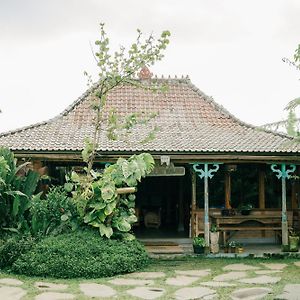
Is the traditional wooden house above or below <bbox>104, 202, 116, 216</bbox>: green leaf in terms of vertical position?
above

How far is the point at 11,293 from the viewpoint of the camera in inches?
322

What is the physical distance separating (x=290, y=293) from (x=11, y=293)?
436 cm

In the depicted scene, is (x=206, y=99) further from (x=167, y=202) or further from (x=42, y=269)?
(x=42, y=269)

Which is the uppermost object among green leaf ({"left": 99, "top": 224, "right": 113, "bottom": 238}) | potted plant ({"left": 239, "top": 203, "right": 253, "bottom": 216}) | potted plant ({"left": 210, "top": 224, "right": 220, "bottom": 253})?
potted plant ({"left": 239, "top": 203, "right": 253, "bottom": 216})

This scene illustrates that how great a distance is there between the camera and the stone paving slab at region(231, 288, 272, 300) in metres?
7.97

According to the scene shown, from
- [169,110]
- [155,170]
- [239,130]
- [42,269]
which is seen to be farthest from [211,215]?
[42,269]

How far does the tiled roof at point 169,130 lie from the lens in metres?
12.5

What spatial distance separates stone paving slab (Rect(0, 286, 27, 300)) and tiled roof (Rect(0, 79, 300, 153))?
170 inches

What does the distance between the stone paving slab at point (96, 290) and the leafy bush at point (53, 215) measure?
1.96 metres

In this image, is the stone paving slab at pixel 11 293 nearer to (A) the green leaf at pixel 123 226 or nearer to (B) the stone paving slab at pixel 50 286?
(B) the stone paving slab at pixel 50 286

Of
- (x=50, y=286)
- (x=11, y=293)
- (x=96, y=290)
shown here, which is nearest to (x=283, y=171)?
Result: (x=96, y=290)

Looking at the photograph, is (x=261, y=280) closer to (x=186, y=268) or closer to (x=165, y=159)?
(x=186, y=268)

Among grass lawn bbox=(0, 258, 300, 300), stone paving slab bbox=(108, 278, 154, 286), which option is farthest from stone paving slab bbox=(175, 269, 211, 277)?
stone paving slab bbox=(108, 278, 154, 286)

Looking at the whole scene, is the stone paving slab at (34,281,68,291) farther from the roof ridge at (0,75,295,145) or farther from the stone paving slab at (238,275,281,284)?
the roof ridge at (0,75,295,145)
